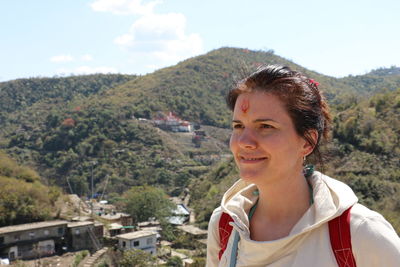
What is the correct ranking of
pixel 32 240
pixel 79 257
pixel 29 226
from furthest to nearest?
pixel 29 226 < pixel 32 240 < pixel 79 257

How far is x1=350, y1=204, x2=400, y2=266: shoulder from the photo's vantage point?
895mm

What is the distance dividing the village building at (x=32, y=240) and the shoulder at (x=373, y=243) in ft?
49.5

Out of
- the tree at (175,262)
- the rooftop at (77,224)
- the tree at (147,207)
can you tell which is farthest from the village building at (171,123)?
the tree at (175,262)

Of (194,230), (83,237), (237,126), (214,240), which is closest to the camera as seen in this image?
(237,126)

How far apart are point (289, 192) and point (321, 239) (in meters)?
0.19

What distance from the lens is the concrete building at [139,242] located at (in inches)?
584

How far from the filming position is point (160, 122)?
4097 centimetres

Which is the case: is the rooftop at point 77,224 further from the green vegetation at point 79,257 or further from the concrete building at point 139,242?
the concrete building at point 139,242

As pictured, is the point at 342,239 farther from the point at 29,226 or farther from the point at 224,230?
the point at 29,226

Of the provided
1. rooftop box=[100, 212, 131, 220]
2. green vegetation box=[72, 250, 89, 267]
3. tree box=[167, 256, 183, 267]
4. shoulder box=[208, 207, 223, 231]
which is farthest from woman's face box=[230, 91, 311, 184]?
rooftop box=[100, 212, 131, 220]

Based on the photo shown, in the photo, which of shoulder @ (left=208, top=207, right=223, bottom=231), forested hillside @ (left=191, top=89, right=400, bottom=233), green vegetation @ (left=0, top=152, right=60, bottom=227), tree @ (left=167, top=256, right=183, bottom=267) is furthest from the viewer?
green vegetation @ (left=0, top=152, right=60, bottom=227)

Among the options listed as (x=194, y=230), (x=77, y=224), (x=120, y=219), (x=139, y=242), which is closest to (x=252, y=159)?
(x=139, y=242)

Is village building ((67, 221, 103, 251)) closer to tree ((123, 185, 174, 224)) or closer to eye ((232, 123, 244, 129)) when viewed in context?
tree ((123, 185, 174, 224))

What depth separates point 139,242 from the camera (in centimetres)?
1496
